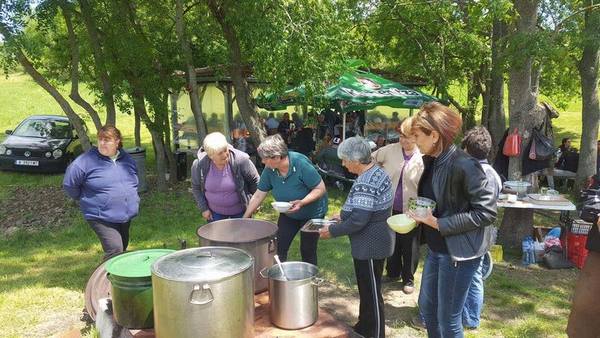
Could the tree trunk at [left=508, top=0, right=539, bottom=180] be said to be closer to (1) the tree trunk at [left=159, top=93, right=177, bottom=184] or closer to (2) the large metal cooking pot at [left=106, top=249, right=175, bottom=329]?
(2) the large metal cooking pot at [left=106, top=249, right=175, bottom=329]

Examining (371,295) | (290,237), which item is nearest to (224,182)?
(290,237)

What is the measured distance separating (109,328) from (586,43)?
6369mm

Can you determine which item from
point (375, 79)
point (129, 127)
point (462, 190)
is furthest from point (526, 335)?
point (129, 127)

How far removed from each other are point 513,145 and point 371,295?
3436 mm

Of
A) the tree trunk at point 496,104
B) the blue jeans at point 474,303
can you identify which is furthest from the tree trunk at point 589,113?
the blue jeans at point 474,303

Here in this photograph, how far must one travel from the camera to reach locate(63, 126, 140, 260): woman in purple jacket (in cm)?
394

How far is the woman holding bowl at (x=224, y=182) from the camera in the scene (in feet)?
13.3

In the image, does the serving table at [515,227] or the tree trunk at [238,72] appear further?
the tree trunk at [238,72]

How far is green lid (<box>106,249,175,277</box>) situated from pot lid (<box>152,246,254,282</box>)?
0.94 feet

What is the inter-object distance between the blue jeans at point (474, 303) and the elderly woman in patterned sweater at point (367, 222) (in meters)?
0.90

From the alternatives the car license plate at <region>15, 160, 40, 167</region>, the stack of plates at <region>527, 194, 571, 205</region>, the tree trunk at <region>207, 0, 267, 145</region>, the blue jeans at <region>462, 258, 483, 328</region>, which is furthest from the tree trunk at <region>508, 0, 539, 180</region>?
the car license plate at <region>15, 160, 40, 167</region>

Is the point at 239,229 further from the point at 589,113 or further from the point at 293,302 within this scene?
the point at 589,113

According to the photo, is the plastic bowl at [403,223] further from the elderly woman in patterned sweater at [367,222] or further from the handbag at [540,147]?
the handbag at [540,147]

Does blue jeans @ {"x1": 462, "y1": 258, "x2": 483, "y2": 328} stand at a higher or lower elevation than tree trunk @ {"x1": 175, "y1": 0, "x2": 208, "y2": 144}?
lower
